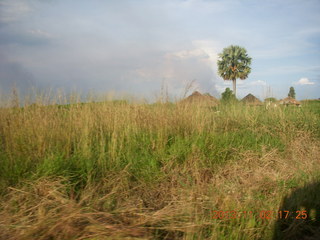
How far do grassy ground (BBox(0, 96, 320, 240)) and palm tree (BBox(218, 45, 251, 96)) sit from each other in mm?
28358

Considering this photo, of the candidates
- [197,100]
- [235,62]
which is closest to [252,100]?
[197,100]

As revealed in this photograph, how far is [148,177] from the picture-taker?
310 centimetres

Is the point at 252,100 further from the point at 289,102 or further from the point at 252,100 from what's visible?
the point at 289,102

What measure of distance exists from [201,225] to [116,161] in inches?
69.7

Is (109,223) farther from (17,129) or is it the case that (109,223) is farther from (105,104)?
(105,104)

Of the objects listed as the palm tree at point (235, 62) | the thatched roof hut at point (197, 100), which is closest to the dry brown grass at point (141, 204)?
the thatched roof hut at point (197, 100)

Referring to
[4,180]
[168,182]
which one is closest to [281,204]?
[168,182]

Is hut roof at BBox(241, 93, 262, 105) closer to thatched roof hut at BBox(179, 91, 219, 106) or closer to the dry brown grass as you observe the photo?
thatched roof hut at BBox(179, 91, 219, 106)
